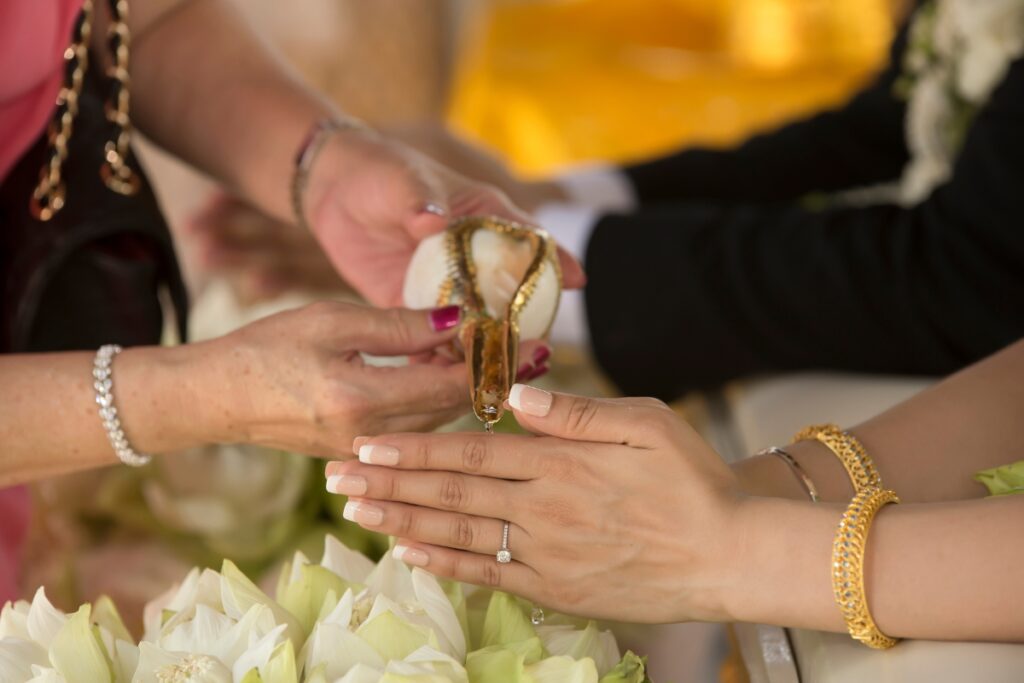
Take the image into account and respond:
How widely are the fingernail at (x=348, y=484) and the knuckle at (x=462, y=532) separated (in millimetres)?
63

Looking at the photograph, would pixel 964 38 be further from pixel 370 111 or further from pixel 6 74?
pixel 370 111

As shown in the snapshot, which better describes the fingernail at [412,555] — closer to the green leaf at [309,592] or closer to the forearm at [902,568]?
the green leaf at [309,592]

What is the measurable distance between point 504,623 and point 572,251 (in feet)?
2.66

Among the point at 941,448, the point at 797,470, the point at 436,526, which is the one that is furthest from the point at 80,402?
the point at 941,448

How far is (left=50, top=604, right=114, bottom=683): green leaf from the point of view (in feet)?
2.17

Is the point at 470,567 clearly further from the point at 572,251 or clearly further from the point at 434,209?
the point at 572,251

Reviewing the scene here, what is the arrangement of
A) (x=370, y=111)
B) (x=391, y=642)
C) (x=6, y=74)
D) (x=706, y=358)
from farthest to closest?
(x=370, y=111) < (x=706, y=358) < (x=6, y=74) < (x=391, y=642)

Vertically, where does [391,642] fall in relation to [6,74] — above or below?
below

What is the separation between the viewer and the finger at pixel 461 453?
728 millimetres

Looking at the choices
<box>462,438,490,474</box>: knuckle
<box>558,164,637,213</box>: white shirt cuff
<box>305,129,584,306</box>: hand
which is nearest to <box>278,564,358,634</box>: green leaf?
<box>462,438,490,474</box>: knuckle

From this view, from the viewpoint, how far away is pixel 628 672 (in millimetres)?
688

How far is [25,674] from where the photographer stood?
26.7 inches

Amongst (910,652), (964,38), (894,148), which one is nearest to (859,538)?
(910,652)

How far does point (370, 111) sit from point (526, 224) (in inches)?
98.0
